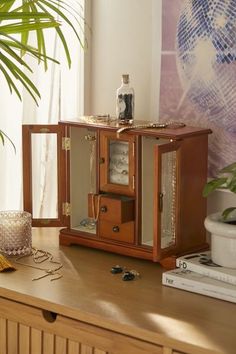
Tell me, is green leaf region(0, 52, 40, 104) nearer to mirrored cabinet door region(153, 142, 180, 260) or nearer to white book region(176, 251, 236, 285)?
mirrored cabinet door region(153, 142, 180, 260)

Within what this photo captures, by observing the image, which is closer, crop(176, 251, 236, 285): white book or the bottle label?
crop(176, 251, 236, 285): white book

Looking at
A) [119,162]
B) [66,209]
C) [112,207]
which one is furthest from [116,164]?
[66,209]

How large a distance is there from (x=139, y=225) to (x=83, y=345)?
18.8 inches

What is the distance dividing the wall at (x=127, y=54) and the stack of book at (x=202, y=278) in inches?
12.2

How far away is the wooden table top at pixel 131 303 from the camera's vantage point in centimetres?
186

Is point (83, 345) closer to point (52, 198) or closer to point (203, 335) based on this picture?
point (203, 335)

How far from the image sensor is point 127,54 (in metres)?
2.66

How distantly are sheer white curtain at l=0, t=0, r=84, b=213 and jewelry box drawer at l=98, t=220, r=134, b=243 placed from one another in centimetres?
41

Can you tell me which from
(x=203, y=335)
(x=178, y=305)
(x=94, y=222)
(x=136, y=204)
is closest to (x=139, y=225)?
(x=136, y=204)

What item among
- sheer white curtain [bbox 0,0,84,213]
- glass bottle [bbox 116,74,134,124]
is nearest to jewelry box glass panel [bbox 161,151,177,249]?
glass bottle [bbox 116,74,134,124]

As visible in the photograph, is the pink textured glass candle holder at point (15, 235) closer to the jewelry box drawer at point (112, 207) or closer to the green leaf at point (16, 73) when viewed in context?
the jewelry box drawer at point (112, 207)

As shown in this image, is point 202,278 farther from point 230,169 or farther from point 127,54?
point 127,54

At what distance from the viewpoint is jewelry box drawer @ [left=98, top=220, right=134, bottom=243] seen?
2.42m

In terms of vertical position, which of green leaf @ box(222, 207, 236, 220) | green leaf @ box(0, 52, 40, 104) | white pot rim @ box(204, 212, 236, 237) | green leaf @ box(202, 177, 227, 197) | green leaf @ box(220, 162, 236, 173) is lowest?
white pot rim @ box(204, 212, 236, 237)
